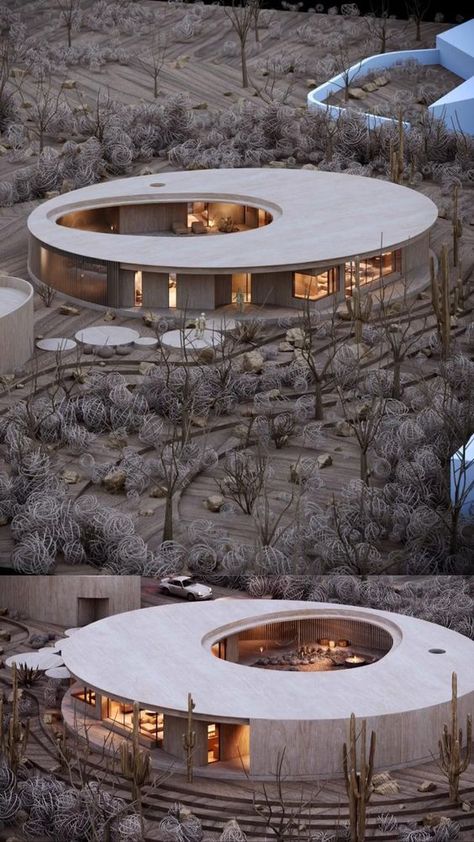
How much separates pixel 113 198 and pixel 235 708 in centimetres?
1684

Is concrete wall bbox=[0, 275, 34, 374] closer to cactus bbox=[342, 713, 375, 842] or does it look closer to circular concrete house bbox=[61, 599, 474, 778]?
circular concrete house bbox=[61, 599, 474, 778]

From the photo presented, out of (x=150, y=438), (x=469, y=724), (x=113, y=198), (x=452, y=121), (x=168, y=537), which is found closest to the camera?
(x=469, y=724)

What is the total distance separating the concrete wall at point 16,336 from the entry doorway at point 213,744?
974 centimetres

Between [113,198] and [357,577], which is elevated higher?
[113,198]

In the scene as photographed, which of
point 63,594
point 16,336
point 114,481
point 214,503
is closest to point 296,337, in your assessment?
point 16,336

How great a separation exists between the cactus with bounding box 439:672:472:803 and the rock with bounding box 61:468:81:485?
7545 mm

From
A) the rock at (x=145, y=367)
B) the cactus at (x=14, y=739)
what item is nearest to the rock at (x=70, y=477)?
the rock at (x=145, y=367)

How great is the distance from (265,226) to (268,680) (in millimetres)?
13691

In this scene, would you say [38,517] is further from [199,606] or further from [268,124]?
[268,124]

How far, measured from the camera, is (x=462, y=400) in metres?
35.9

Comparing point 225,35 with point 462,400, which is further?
point 225,35

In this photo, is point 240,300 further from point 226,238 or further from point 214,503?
point 214,503

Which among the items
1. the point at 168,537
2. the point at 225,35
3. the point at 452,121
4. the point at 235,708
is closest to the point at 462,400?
the point at 168,537

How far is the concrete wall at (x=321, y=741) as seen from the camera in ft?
94.7
